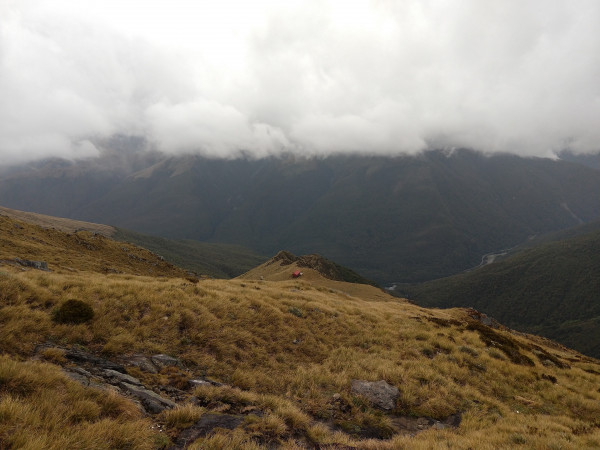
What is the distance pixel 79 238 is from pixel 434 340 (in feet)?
251

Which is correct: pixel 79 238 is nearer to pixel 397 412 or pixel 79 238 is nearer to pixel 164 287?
pixel 164 287

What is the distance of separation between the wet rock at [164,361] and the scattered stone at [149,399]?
2.35 m

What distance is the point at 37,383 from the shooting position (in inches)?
303

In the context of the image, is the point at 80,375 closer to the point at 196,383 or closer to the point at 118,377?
the point at 118,377

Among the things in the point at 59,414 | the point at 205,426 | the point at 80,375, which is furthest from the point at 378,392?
the point at 59,414

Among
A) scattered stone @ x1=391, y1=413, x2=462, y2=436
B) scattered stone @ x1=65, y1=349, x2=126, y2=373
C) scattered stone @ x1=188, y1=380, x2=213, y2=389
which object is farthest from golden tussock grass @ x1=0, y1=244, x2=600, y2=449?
scattered stone @ x1=65, y1=349, x2=126, y2=373

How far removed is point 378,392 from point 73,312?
44.3ft

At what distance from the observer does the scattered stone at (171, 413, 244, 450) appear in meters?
7.78

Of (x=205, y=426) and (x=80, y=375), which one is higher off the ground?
(x=80, y=375)

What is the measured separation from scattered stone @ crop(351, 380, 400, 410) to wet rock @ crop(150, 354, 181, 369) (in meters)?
7.65

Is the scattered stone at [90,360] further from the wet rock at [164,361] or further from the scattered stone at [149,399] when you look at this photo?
the wet rock at [164,361]

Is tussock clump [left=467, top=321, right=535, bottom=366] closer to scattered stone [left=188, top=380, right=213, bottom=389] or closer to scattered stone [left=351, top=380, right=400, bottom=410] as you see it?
scattered stone [left=351, top=380, right=400, bottom=410]

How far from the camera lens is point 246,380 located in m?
12.7

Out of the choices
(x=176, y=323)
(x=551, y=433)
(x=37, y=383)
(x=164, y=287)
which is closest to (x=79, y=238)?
(x=164, y=287)
